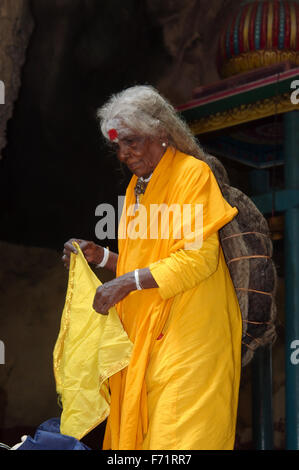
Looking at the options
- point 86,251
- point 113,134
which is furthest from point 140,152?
point 86,251

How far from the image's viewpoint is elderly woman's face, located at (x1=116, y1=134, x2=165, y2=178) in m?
2.68

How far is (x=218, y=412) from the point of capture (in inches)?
96.3

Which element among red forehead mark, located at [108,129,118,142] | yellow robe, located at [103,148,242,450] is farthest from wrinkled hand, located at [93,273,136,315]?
red forehead mark, located at [108,129,118,142]

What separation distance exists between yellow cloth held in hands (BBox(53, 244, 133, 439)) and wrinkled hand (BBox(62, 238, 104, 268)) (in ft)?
0.44

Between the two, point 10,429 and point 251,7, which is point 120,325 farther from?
point 251,7

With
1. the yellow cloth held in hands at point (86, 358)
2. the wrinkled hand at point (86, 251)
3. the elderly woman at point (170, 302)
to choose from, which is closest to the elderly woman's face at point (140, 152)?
the elderly woman at point (170, 302)

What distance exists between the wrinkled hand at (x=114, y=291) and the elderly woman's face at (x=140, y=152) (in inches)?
20.2

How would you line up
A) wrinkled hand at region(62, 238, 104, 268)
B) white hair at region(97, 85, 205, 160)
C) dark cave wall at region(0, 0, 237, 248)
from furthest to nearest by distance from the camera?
dark cave wall at region(0, 0, 237, 248), wrinkled hand at region(62, 238, 104, 268), white hair at region(97, 85, 205, 160)

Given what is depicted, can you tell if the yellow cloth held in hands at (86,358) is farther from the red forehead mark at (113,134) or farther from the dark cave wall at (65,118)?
the dark cave wall at (65,118)

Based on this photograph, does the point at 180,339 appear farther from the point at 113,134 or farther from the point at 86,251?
the point at 113,134

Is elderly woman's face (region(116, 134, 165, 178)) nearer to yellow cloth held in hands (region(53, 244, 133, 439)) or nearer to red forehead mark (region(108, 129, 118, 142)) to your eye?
red forehead mark (region(108, 129, 118, 142))

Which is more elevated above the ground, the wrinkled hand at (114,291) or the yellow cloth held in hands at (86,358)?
the wrinkled hand at (114,291)

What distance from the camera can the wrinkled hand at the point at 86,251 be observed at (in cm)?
288

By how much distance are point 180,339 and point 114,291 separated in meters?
0.32
